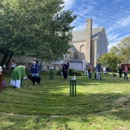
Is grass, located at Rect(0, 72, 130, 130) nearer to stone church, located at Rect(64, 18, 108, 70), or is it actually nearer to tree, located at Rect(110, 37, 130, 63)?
stone church, located at Rect(64, 18, 108, 70)

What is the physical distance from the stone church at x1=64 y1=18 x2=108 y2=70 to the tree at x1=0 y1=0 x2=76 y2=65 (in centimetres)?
2290

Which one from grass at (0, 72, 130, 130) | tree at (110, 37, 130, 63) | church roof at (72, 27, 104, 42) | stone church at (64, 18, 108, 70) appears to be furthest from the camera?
tree at (110, 37, 130, 63)

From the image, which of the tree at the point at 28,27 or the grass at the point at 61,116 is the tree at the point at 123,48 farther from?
the grass at the point at 61,116

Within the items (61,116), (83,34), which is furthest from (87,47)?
(61,116)

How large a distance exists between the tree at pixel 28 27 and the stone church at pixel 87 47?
22895 mm

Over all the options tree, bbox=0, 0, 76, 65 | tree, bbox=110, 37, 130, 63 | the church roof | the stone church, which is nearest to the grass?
tree, bbox=0, 0, 76, 65

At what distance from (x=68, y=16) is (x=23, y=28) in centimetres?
511

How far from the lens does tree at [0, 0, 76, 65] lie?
13781mm

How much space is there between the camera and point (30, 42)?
46.9 ft

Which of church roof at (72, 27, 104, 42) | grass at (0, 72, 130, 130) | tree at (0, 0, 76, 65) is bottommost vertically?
grass at (0, 72, 130, 130)

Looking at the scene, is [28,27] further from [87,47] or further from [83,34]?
[83,34]

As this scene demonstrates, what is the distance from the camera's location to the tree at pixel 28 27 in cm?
1378

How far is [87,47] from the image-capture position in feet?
136

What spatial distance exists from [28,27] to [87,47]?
92.6 feet
